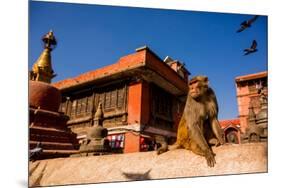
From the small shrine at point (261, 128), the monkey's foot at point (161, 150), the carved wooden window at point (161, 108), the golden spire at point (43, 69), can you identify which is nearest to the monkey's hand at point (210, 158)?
the monkey's foot at point (161, 150)

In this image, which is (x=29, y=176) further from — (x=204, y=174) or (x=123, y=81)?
(x=123, y=81)

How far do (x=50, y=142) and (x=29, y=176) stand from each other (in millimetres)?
1966

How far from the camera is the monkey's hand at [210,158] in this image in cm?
376

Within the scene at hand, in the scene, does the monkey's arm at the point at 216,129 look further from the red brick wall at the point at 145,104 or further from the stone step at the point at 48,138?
the red brick wall at the point at 145,104

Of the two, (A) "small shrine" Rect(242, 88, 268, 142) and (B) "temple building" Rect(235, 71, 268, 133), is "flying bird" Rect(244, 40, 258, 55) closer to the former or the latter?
(A) "small shrine" Rect(242, 88, 268, 142)

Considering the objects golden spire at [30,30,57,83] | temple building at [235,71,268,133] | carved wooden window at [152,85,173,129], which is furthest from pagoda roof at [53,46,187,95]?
temple building at [235,71,268,133]

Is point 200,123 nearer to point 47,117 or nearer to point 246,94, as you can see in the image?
point 47,117

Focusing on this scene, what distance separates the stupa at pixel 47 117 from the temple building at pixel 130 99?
1171 millimetres

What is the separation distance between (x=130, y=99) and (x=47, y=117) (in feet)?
8.72

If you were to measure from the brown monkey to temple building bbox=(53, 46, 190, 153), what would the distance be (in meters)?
3.66

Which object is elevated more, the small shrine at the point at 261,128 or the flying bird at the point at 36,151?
the small shrine at the point at 261,128

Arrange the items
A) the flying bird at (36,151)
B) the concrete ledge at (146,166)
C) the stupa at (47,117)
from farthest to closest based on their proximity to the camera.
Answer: the stupa at (47,117) → the flying bird at (36,151) → the concrete ledge at (146,166)

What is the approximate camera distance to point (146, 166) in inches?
171

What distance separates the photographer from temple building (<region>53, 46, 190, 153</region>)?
26.7ft
